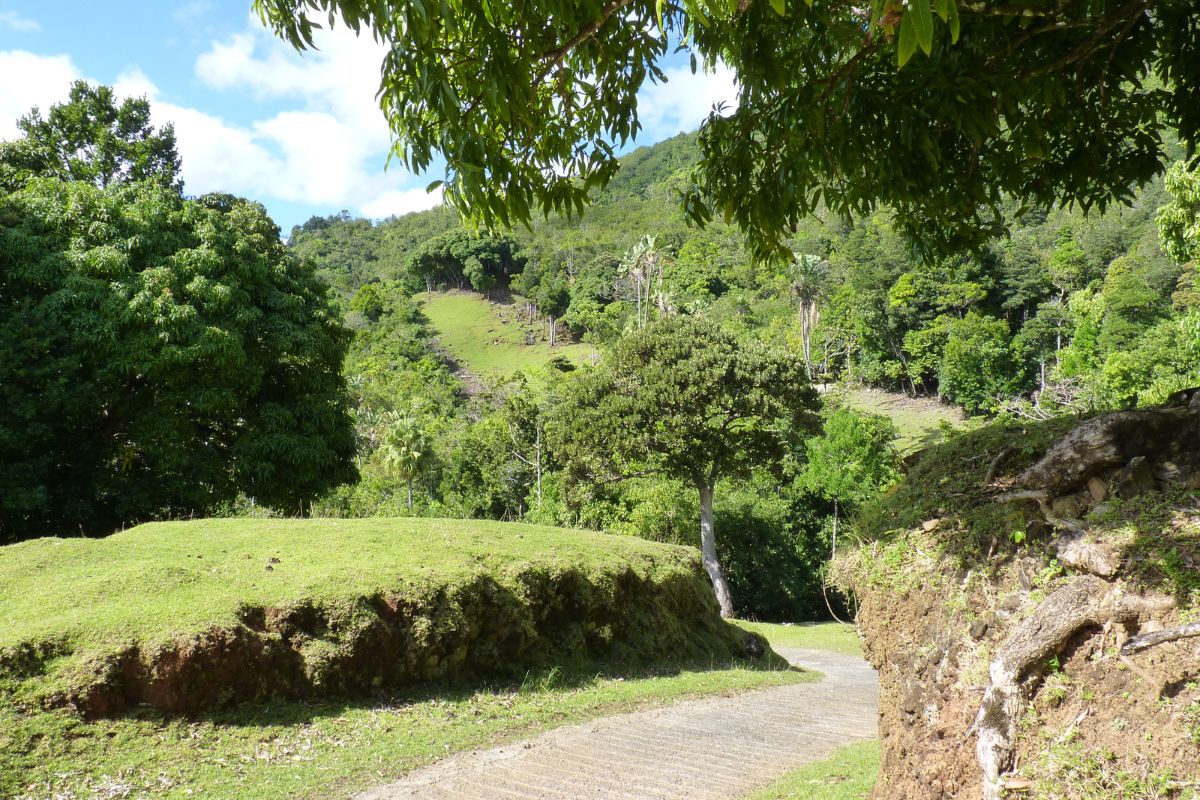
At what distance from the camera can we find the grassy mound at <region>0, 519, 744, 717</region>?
783 cm

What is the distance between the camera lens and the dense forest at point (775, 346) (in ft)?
92.1

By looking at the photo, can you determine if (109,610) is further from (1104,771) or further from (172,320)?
(172,320)

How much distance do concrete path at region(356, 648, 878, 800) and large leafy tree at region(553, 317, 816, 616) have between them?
1368cm

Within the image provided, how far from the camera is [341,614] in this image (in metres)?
9.63

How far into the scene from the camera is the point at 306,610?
9445mm

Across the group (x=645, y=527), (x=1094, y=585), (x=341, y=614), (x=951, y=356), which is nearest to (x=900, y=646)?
(x=1094, y=585)

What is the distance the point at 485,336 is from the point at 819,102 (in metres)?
87.9

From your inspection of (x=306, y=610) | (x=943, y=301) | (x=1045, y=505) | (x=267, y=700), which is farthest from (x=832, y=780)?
(x=943, y=301)

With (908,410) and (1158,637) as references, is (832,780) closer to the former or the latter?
(1158,637)

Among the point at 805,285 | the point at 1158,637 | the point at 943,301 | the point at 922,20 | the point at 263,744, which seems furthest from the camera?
the point at 943,301

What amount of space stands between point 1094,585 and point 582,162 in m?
3.05

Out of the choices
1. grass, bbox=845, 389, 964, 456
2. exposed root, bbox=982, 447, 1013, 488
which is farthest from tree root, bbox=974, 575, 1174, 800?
grass, bbox=845, 389, 964, 456

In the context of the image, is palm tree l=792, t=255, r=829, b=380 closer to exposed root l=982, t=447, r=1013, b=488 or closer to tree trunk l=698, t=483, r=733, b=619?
tree trunk l=698, t=483, r=733, b=619

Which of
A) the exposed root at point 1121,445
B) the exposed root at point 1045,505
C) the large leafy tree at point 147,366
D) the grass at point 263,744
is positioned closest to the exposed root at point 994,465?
the exposed root at point 1045,505
